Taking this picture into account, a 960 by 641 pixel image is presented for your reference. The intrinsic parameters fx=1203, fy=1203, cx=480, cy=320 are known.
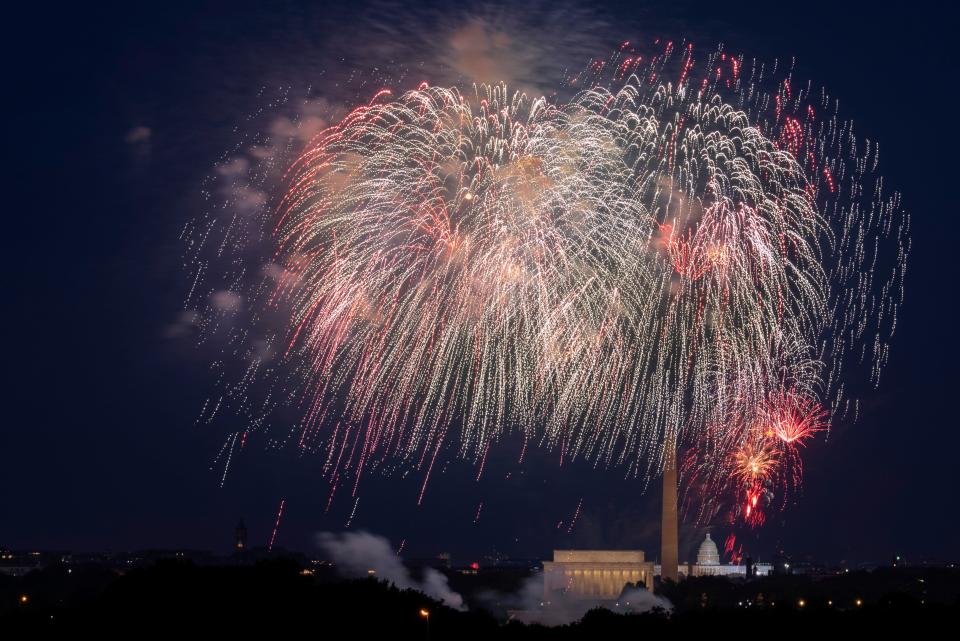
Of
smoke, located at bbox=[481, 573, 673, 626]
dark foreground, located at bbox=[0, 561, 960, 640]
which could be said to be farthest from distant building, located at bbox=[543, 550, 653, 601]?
dark foreground, located at bbox=[0, 561, 960, 640]

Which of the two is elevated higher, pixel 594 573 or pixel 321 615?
pixel 594 573

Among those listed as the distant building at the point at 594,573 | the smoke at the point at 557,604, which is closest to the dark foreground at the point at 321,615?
the smoke at the point at 557,604

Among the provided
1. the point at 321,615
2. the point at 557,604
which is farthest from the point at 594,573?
the point at 321,615

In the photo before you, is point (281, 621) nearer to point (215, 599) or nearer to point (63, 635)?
point (215, 599)

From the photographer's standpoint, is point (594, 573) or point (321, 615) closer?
point (321, 615)

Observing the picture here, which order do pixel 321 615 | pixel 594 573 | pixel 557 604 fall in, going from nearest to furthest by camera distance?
1. pixel 321 615
2. pixel 557 604
3. pixel 594 573

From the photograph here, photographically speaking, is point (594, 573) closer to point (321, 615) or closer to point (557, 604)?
point (557, 604)

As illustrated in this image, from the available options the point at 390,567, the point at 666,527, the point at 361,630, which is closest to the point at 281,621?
the point at 361,630
